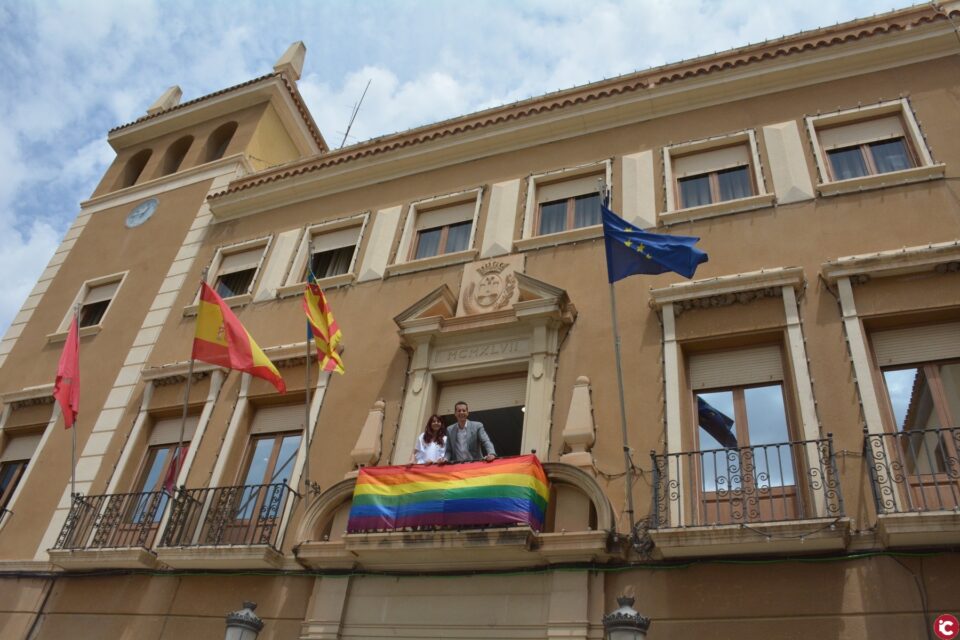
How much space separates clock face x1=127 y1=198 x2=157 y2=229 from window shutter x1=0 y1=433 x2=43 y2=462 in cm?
500

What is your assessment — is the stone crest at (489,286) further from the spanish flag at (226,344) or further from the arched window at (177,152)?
the arched window at (177,152)

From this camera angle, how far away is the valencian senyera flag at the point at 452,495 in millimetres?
7906

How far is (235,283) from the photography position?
1407 centimetres

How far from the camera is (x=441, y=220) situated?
12852mm

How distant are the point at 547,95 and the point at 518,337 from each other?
16.6 ft

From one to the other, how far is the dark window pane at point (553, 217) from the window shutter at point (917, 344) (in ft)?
15.7

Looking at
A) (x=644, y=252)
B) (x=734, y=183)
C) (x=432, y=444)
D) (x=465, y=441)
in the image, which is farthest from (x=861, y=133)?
(x=432, y=444)

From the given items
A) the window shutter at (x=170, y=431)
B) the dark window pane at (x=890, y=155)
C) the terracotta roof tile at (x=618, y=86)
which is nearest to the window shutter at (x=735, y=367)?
the dark window pane at (x=890, y=155)

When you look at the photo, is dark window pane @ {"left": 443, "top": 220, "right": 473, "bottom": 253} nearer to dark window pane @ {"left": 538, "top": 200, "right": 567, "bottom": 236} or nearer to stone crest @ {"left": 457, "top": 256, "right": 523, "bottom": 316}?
stone crest @ {"left": 457, "top": 256, "right": 523, "bottom": 316}

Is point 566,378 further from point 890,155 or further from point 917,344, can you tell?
point 890,155

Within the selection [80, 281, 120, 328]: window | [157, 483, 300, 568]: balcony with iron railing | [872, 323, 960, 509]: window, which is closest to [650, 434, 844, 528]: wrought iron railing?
[872, 323, 960, 509]: window

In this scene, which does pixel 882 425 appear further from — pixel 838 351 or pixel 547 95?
pixel 547 95

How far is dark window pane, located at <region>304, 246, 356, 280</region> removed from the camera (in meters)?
13.1

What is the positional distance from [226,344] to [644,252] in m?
6.14
